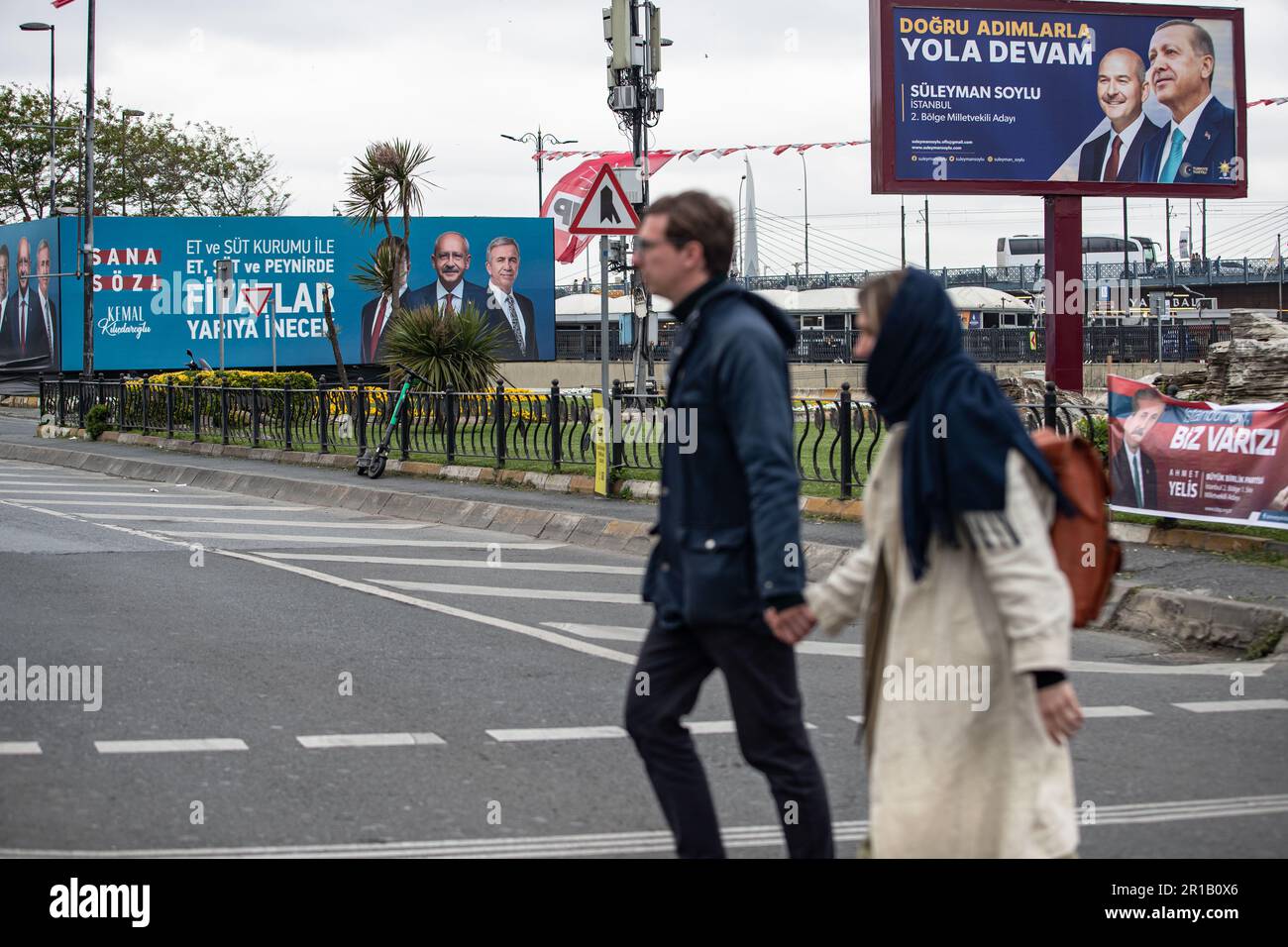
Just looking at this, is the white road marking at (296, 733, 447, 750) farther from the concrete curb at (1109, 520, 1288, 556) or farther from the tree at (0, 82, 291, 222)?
the tree at (0, 82, 291, 222)

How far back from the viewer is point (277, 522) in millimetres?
15758

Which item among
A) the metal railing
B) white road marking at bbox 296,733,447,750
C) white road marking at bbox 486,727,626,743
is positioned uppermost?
the metal railing

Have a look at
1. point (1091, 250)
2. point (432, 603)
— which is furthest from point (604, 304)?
point (1091, 250)

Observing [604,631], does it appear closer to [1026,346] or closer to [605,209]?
[605,209]

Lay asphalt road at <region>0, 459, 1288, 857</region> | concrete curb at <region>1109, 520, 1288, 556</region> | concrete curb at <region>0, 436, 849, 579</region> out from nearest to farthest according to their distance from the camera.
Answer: asphalt road at <region>0, 459, 1288, 857</region>
concrete curb at <region>1109, 520, 1288, 556</region>
concrete curb at <region>0, 436, 849, 579</region>

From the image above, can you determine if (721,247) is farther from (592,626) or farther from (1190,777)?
(592,626)

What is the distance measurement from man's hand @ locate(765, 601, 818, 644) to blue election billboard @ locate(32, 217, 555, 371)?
3906 cm

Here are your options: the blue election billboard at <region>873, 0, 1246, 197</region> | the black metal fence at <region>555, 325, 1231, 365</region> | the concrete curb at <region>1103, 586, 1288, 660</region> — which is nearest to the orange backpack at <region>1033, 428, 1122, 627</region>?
the concrete curb at <region>1103, 586, 1288, 660</region>

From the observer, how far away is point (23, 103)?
59281 mm

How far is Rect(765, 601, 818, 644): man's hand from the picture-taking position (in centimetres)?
390

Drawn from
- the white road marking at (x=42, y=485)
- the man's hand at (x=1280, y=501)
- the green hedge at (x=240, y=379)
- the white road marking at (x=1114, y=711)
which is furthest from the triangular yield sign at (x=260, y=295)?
the white road marking at (x=1114, y=711)

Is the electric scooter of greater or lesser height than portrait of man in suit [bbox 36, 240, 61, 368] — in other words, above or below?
below

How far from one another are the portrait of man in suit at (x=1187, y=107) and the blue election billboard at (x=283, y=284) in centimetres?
2419
